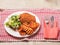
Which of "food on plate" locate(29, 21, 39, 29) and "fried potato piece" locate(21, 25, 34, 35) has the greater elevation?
"food on plate" locate(29, 21, 39, 29)

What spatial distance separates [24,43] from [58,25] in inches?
8.6

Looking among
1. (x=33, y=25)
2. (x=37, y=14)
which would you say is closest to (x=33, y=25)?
(x=33, y=25)

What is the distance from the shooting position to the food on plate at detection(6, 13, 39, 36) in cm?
112

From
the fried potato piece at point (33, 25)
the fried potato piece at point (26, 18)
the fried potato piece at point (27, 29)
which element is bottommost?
the fried potato piece at point (27, 29)

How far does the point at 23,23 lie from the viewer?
3.74 feet

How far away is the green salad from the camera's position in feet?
3.71

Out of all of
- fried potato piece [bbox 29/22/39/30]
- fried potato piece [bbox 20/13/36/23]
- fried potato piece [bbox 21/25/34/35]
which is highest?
fried potato piece [bbox 20/13/36/23]

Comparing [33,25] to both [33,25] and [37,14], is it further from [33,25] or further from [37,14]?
[37,14]

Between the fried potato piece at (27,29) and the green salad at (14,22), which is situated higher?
the green salad at (14,22)

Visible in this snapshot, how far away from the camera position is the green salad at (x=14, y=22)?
1.13m

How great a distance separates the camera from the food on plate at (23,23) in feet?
3.66

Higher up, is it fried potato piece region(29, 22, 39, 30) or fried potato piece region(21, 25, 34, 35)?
fried potato piece region(29, 22, 39, 30)

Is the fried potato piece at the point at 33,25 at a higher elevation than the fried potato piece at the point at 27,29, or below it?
higher

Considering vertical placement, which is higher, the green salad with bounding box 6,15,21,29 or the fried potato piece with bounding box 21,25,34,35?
the green salad with bounding box 6,15,21,29
